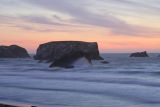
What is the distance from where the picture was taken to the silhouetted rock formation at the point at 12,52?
568 feet

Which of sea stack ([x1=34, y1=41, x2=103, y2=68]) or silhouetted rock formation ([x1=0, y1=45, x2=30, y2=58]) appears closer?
sea stack ([x1=34, y1=41, x2=103, y2=68])

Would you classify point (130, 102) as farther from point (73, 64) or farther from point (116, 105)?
point (73, 64)

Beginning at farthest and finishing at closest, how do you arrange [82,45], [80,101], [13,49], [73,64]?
[13,49] → [82,45] → [73,64] → [80,101]

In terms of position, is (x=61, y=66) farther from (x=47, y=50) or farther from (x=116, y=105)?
(x=47, y=50)

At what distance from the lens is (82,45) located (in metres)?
122

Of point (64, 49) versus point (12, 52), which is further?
point (12, 52)

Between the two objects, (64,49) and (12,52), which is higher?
(64,49)

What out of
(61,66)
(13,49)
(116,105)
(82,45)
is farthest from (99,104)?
(13,49)

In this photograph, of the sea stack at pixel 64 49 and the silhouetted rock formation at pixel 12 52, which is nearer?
the sea stack at pixel 64 49

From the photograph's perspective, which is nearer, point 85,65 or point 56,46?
point 85,65

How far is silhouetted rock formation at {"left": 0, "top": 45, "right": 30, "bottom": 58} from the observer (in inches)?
6821

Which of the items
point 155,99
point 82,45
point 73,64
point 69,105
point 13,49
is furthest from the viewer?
point 13,49

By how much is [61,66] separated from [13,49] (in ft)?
418

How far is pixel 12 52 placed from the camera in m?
177
